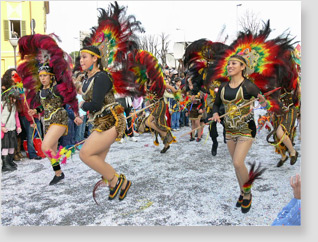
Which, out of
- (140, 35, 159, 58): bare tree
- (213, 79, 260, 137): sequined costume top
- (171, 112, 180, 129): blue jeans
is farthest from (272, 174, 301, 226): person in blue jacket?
(171, 112, 180, 129): blue jeans

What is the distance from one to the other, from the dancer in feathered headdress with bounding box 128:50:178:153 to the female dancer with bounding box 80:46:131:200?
381 mm

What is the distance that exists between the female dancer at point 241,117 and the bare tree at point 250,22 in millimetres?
Answer: 296

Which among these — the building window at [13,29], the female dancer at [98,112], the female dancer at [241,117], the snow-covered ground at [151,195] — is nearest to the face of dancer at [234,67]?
the female dancer at [241,117]

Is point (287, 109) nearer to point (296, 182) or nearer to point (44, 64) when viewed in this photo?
point (296, 182)

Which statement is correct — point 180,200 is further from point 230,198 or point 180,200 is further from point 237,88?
point 237,88

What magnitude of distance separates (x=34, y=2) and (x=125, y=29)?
0.87 m

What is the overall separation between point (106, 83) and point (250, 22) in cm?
135

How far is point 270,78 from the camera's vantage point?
245 centimetres

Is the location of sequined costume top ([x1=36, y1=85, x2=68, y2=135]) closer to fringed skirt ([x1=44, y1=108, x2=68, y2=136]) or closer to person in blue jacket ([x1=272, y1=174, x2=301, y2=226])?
fringed skirt ([x1=44, y1=108, x2=68, y2=136])

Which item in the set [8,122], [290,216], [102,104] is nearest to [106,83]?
[102,104]

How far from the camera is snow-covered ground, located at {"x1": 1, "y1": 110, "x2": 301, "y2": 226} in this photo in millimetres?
2342

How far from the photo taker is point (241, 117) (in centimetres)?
242

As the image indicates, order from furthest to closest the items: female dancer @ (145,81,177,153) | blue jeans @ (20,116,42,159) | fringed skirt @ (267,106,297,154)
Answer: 1. female dancer @ (145,81,177,153)
2. blue jeans @ (20,116,42,159)
3. fringed skirt @ (267,106,297,154)

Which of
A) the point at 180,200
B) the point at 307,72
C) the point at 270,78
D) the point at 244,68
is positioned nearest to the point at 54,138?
the point at 180,200
